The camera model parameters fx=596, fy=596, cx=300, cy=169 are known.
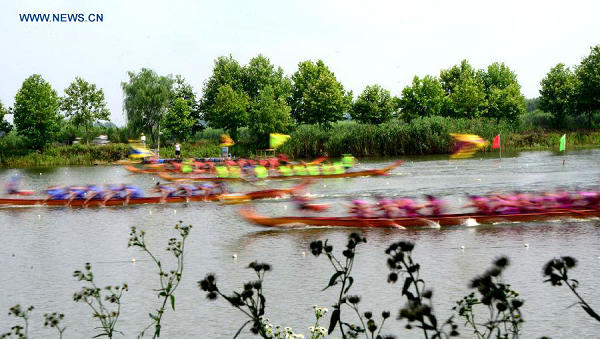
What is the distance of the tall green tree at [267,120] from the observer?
67625 mm

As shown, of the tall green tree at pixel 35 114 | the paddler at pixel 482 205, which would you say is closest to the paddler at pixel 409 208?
the paddler at pixel 482 205

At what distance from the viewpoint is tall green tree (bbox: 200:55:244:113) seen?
84875 mm

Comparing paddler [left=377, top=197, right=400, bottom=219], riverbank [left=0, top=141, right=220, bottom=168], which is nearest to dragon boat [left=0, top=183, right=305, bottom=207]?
paddler [left=377, top=197, right=400, bottom=219]

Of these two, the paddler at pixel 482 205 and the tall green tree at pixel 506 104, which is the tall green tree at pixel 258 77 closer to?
the tall green tree at pixel 506 104

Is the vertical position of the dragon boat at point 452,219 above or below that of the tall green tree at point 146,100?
below

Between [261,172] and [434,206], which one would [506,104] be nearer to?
[261,172]

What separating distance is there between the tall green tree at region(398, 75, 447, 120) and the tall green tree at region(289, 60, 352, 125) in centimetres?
733

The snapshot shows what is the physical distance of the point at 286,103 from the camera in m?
76.0

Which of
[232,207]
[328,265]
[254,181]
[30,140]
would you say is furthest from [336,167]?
[30,140]

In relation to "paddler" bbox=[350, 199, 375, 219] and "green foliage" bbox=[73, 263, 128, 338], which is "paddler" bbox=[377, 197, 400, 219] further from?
"green foliage" bbox=[73, 263, 128, 338]

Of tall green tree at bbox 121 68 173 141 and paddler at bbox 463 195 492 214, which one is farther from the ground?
tall green tree at bbox 121 68 173 141

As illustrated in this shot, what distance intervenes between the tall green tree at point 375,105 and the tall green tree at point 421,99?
8.40ft

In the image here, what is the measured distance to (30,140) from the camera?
2579 inches

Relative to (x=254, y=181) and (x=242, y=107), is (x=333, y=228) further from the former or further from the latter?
(x=242, y=107)
